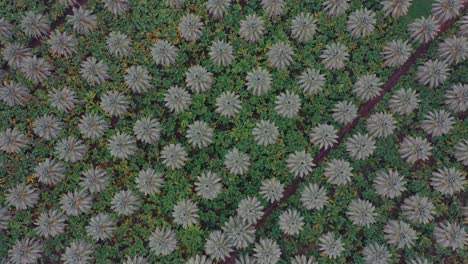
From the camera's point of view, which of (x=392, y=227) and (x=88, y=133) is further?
(x=88, y=133)

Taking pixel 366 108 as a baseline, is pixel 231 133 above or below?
below

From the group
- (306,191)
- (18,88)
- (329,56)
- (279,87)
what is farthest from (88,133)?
(329,56)

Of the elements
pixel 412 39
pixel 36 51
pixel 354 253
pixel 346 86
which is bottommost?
pixel 354 253

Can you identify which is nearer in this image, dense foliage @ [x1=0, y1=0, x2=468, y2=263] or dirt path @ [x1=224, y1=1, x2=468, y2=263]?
dense foliage @ [x1=0, y1=0, x2=468, y2=263]

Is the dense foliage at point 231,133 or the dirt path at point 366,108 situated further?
the dirt path at point 366,108

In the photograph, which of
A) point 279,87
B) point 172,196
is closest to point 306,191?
point 279,87

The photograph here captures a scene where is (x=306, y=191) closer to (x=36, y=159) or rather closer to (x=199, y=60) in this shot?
(x=199, y=60)

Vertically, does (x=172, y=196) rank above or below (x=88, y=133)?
below

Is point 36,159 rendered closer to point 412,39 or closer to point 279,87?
point 279,87

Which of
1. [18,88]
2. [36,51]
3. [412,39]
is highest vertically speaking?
[412,39]
